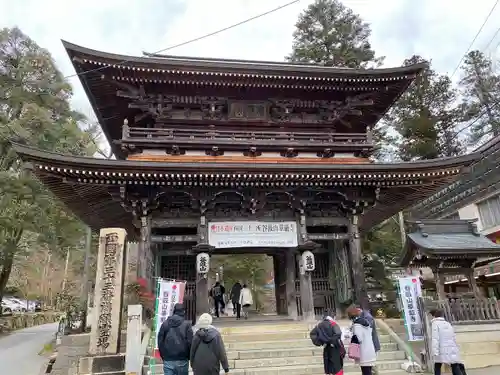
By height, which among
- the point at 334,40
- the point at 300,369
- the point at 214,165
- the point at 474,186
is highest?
the point at 334,40

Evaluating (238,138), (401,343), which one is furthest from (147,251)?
(401,343)

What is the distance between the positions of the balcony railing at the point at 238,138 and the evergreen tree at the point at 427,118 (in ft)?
50.9

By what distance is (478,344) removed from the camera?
32.2ft

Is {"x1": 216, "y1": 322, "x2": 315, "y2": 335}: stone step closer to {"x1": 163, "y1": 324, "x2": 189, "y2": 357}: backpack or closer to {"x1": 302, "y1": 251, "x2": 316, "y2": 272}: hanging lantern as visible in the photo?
{"x1": 302, "y1": 251, "x2": 316, "y2": 272}: hanging lantern

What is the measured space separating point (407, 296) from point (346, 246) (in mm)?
3862

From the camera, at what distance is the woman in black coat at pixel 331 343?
6.28 m

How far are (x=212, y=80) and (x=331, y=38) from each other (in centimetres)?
1729

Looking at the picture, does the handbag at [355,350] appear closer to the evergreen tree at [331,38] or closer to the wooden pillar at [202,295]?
the wooden pillar at [202,295]

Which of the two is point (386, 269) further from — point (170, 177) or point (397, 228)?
point (170, 177)

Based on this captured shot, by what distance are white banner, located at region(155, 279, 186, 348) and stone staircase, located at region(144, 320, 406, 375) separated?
1146mm

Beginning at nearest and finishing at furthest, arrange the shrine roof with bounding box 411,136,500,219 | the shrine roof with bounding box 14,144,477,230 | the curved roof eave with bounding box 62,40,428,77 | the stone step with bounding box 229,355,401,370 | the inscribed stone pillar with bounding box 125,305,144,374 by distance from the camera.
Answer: the inscribed stone pillar with bounding box 125,305,144,374 → the stone step with bounding box 229,355,401,370 → the shrine roof with bounding box 14,144,477,230 → the curved roof eave with bounding box 62,40,428,77 → the shrine roof with bounding box 411,136,500,219

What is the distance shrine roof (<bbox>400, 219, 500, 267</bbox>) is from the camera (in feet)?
34.2

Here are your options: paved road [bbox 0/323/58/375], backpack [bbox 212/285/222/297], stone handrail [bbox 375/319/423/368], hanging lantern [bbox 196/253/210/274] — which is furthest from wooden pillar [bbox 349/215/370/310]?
paved road [bbox 0/323/58/375]

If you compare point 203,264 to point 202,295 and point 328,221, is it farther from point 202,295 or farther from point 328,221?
point 328,221
